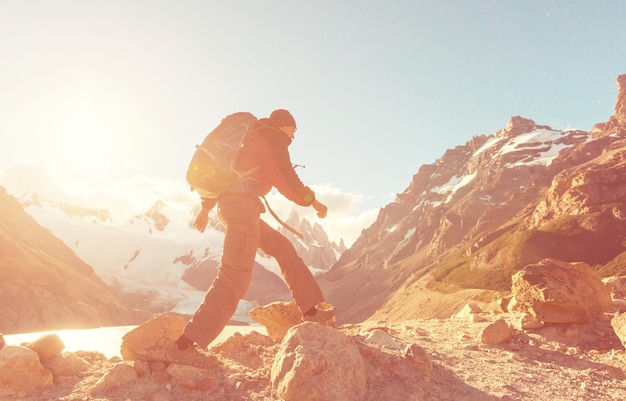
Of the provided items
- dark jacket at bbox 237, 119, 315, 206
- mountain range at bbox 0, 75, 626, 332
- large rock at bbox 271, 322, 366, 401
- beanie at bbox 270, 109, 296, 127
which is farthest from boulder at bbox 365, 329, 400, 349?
mountain range at bbox 0, 75, 626, 332

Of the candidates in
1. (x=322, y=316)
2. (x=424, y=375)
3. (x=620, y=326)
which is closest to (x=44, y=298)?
(x=322, y=316)

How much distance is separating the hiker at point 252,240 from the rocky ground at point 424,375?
0.41m

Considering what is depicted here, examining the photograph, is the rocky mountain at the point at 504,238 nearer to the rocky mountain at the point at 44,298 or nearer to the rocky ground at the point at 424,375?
the rocky mountain at the point at 44,298

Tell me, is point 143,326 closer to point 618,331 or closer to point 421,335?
point 421,335

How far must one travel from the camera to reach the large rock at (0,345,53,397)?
427cm

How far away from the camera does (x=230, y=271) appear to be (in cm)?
504

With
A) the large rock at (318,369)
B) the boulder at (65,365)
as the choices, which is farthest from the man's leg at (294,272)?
the boulder at (65,365)

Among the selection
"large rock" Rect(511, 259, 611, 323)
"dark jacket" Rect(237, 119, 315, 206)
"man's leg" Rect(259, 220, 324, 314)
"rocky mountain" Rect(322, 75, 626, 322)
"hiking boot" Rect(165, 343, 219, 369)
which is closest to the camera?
"hiking boot" Rect(165, 343, 219, 369)

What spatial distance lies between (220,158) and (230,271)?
1.59 meters

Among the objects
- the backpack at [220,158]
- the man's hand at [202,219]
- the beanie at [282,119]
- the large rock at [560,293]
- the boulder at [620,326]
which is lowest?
the boulder at [620,326]

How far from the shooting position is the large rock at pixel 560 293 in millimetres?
7234

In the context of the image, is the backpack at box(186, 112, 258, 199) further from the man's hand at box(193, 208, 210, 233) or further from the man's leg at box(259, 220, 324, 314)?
the man's leg at box(259, 220, 324, 314)

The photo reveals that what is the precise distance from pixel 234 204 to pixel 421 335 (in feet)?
13.8

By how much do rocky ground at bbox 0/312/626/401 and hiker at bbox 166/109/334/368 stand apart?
16.3 inches
